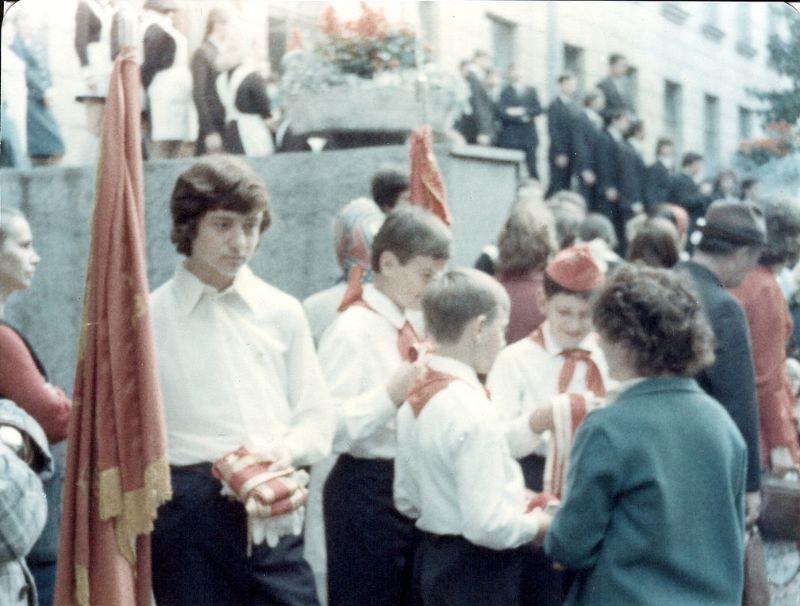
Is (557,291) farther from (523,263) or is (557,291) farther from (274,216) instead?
(274,216)

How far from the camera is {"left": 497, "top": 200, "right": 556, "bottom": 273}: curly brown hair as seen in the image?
5742 millimetres

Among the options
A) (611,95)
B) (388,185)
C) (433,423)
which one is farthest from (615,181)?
(433,423)

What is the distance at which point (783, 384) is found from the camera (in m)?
5.78

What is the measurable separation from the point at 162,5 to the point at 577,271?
2985 millimetres

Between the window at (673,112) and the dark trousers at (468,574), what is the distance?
12828 millimetres

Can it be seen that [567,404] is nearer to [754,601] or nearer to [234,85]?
[754,601]

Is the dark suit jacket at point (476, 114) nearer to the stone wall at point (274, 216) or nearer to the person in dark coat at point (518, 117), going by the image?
the person in dark coat at point (518, 117)

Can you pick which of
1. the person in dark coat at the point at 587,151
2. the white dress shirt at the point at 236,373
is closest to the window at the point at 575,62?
the person in dark coat at the point at 587,151

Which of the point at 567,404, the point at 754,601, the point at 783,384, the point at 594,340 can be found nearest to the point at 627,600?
the point at 567,404

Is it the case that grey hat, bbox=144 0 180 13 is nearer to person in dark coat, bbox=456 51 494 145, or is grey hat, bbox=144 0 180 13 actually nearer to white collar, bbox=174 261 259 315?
white collar, bbox=174 261 259 315

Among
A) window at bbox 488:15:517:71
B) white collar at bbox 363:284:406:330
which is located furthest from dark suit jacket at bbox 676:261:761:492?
window at bbox 488:15:517:71

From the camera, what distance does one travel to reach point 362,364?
4805 millimetres

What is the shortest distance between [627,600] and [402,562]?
115cm

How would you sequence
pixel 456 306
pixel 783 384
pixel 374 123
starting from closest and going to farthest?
pixel 456 306 → pixel 783 384 → pixel 374 123
